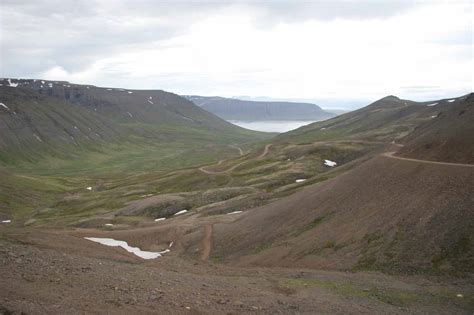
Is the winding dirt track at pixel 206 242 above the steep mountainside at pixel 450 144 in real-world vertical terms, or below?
below

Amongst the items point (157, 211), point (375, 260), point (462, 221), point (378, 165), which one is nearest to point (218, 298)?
point (375, 260)

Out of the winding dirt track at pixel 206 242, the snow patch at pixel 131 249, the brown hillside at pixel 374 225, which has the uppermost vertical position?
the brown hillside at pixel 374 225

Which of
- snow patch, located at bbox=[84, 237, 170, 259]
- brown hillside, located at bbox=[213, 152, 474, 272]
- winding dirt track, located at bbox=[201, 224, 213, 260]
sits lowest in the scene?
snow patch, located at bbox=[84, 237, 170, 259]

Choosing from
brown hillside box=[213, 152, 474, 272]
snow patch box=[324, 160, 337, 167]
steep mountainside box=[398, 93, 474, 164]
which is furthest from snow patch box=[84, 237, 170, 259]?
snow patch box=[324, 160, 337, 167]

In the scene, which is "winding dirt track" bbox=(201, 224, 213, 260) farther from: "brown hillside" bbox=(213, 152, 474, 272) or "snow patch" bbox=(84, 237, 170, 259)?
"snow patch" bbox=(84, 237, 170, 259)

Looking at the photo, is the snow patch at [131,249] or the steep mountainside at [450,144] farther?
the snow patch at [131,249]

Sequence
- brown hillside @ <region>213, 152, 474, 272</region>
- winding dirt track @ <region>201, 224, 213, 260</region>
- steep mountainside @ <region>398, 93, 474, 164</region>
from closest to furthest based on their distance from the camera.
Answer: brown hillside @ <region>213, 152, 474, 272</region>
steep mountainside @ <region>398, 93, 474, 164</region>
winding dirt track @ <region>201, 224, 213, 260</region>

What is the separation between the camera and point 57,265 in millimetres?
31938

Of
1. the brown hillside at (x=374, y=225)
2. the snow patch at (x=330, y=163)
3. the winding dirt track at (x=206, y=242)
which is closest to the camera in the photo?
the brown hillside at (x=374, y=225)

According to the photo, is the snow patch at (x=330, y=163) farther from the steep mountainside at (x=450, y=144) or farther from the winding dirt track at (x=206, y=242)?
the winding dirt track at (x=206, y=242)

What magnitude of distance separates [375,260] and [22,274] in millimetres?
27696

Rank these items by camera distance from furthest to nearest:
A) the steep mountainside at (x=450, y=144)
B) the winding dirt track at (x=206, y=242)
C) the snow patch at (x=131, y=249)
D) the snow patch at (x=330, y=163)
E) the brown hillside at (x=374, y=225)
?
the snow patch at (x=330, y=163) → the snow patch at (x=131, y=249) → the winding dirt track at (x=206, y=242) → the steep mountainside at (x=450, y=144) → the brown hillside at (x=374, y=225)

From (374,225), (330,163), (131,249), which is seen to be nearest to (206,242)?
(131,249)

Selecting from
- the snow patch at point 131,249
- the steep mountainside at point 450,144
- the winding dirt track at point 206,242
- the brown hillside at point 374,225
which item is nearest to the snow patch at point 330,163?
the steep mountainside at point 450,144
